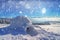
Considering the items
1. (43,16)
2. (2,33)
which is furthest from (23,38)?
(43,16)

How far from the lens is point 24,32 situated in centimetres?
164

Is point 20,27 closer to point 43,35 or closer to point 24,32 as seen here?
point 24,32

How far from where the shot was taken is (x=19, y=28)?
1.66 meters

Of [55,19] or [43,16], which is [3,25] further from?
[55,19]

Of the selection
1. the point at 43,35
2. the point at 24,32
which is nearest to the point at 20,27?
the point at 24,32

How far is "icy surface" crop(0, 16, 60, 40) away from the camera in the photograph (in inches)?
64.4

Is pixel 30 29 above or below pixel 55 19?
below

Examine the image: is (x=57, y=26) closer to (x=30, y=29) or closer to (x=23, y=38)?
(x=30, y=29)

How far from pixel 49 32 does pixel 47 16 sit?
0.20m

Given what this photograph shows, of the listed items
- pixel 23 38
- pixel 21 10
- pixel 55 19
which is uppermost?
pixel 21 10

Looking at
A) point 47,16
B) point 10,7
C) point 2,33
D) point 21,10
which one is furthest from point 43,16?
point 2,33

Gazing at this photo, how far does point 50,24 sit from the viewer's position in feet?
5.61

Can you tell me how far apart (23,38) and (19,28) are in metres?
0.13

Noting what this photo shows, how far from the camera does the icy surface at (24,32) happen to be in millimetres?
1635
